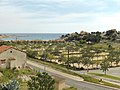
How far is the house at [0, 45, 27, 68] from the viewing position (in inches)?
1880

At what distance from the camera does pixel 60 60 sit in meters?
84.2

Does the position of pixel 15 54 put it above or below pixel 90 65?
above

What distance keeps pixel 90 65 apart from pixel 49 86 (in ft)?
188

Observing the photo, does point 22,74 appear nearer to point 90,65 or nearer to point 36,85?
point 36,85

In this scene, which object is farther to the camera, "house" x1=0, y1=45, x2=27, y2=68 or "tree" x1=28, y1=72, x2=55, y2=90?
"house" x1=0, y1=45, x2=27, y2=68

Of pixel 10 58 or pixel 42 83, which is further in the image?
pixel 10 58

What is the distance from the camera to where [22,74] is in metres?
44.2

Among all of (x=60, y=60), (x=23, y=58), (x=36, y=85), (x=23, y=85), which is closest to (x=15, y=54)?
(x=23, y=58)

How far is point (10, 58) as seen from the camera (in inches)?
1901

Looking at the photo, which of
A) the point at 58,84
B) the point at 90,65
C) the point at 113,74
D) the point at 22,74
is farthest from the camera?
the point at 90,65

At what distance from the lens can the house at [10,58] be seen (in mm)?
→ 47750

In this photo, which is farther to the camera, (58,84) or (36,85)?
(58,84)

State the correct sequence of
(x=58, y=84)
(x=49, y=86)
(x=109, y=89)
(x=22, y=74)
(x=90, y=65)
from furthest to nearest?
(x=90, y=65) < (x=22, y=74) < (x=109, y=89) < (x=58, y=84) < (x=49, y=86)

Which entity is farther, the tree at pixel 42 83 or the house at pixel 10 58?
the house at pixel 10 58
